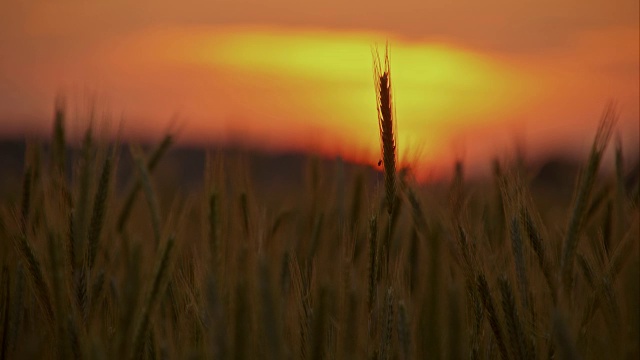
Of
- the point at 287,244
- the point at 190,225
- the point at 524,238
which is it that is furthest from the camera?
the point at 190,225

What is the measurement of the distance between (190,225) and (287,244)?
141 cm

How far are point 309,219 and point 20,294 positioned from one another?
2.67ft

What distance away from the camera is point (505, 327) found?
4.20ft

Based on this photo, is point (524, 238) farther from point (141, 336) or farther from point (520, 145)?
point (520, 145)

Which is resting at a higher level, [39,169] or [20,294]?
[39,169]

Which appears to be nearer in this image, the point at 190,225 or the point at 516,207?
the point at 516,207

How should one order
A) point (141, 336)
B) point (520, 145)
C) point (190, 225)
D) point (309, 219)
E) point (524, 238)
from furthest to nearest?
point (190, 225) < point (520, 145) < point (309, 219) < point (524, 238) < point (141, 336)

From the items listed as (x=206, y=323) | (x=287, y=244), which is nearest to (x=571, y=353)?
(x=206, y=323)

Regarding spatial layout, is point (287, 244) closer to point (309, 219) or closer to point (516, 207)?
point (309, 219)

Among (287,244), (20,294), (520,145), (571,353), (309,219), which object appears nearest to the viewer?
(571,353)

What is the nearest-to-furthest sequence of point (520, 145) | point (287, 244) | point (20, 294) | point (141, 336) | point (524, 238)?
point (141, 336)
point (524, 238)
point (20, 294)
point (287, 244)
point (520, 145)

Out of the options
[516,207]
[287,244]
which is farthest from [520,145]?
[516,207]

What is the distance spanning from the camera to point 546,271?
4.75 feet

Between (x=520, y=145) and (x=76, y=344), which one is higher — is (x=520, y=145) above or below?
above
